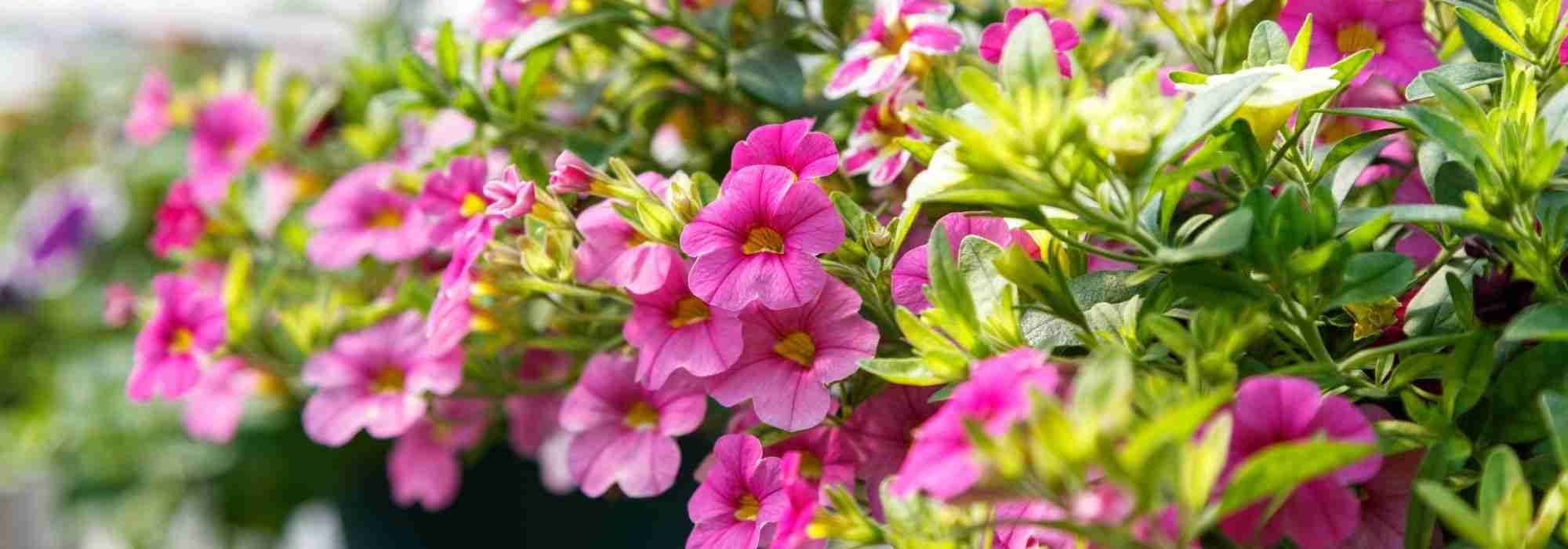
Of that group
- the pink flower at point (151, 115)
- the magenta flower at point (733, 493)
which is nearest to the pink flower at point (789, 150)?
the magenta flower at point (733, 493)

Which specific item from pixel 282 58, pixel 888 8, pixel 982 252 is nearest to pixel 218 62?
pixel 282 58

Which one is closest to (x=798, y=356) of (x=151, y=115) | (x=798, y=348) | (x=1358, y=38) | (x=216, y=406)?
(x=798, y=348)

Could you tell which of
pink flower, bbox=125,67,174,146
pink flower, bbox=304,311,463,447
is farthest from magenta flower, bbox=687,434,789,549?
pink flower, bbox=125,67,174,146

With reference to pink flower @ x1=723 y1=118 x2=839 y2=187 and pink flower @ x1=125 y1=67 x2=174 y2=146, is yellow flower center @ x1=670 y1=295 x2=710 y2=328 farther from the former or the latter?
pink flower @ x1=125 y1=67 x2=174 y2=146

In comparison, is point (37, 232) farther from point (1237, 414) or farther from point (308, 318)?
point (1237, 414)

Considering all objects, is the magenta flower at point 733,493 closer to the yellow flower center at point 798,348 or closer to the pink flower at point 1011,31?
the yellow flower center at point 798,348

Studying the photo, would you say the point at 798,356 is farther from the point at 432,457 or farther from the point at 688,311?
the point at 432,457
